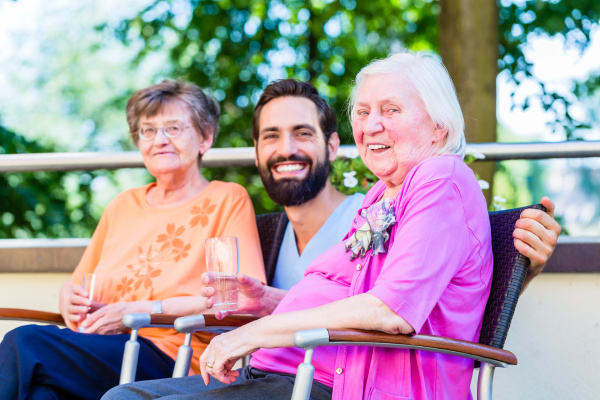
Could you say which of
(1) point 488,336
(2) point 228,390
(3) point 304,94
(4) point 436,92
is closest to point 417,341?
(1) point 488,336

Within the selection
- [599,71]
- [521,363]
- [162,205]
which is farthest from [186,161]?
[599,71]

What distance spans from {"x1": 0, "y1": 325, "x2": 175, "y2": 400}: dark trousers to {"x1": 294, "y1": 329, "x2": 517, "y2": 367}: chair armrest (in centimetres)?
109

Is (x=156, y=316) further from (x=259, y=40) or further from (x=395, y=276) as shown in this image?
(x=259, y=40)

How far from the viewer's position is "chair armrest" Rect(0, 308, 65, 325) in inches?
103

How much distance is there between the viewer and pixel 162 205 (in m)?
3.14

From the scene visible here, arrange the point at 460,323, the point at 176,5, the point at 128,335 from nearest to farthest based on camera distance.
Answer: the point at 460,323, the point at 128,335, the point at 176,5

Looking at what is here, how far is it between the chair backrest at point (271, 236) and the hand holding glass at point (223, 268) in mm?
688

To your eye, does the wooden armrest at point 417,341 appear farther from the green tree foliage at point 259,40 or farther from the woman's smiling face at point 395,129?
the green tree foliage at point 259,40

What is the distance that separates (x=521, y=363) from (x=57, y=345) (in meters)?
1.90

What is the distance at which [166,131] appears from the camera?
311 cm

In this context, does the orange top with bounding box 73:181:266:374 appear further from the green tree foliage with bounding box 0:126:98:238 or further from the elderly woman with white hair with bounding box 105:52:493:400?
the green tree foliage with bounding box 0:126:98:238

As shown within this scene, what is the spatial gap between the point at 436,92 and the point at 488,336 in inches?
28.0

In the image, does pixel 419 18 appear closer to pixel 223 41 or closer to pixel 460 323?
pixel 223 41

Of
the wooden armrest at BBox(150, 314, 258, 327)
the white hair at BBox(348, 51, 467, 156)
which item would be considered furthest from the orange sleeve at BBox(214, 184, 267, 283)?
the white hair at BBox(348, 51, 467, 156)
